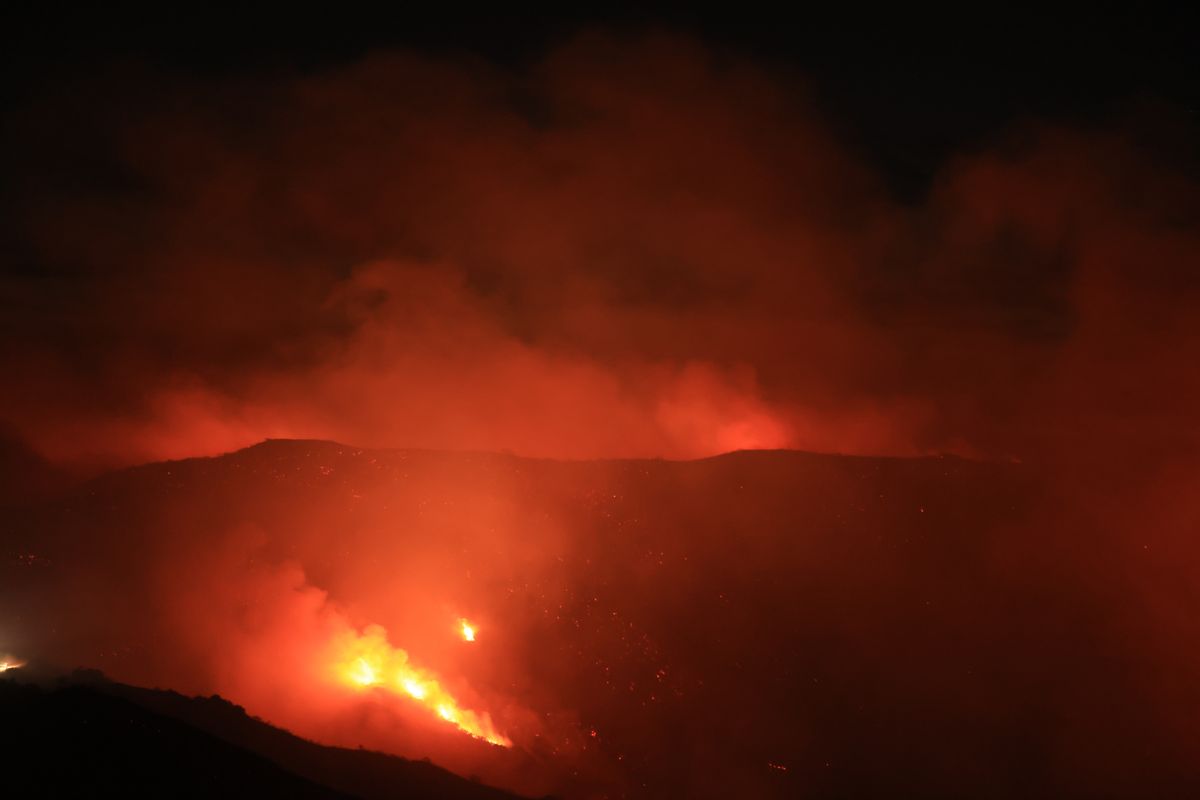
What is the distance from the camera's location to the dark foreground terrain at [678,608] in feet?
90.9

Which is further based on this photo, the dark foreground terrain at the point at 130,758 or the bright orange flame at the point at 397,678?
the bright orange flame at the point at 397,678

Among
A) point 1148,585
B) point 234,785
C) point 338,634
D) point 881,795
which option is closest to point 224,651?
point 338,634

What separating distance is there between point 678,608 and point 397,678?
12.8 metres

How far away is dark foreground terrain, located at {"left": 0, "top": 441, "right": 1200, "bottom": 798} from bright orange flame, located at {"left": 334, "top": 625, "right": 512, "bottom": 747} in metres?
1.34

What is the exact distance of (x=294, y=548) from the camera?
Answer: 30719mm

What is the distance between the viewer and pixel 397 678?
24.1 m

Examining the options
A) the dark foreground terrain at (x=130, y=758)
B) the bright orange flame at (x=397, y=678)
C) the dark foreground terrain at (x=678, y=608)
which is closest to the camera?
the dark foreground terrain at (x=130, y=758)

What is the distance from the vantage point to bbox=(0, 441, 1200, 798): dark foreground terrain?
27.7 meters

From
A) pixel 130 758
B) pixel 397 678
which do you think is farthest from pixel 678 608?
pixel 130 758

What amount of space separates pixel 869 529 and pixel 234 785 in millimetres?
32017

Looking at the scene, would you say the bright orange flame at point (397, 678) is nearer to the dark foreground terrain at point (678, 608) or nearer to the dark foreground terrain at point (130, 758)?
the dark foreground terrain at point (678, 608)

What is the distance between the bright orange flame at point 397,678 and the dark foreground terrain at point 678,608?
134 centimetres

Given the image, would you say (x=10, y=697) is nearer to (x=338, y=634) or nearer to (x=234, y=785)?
(x=234, y=785)

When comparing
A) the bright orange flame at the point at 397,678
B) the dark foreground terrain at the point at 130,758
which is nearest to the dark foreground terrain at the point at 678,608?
the bright orange flame at the point at 397,678
